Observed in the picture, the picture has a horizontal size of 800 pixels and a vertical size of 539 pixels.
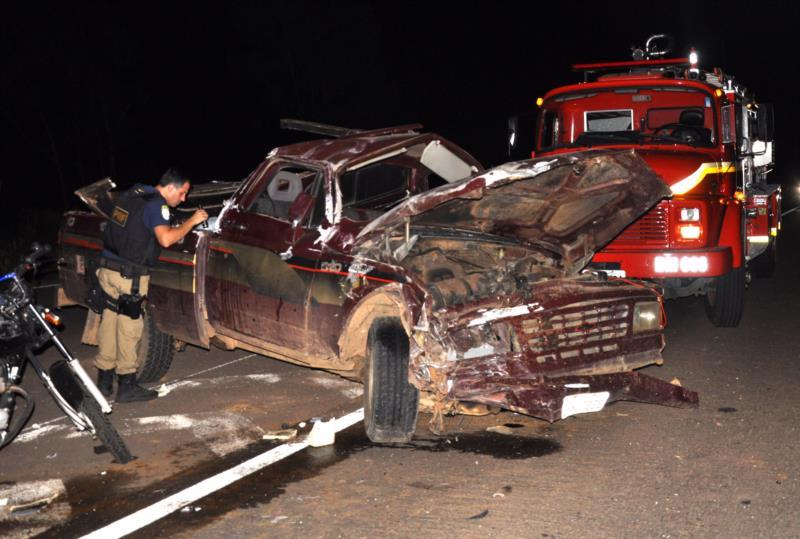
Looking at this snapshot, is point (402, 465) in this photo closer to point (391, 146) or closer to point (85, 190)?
point (391, 146)

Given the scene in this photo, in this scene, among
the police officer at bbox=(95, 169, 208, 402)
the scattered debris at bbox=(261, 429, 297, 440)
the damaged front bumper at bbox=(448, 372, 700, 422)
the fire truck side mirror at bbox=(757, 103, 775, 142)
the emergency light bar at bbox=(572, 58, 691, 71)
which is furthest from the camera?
the emergency light bar at bbox=(572, 58, 691, 71)

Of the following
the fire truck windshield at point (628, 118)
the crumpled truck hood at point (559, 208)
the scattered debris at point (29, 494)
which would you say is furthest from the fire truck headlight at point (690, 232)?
the scattered debris at point (29, 494)

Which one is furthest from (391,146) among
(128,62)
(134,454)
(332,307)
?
(128,62)

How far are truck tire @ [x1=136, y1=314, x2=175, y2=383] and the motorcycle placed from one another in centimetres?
167

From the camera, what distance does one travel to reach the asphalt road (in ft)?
14.8

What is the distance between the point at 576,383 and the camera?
5.59m

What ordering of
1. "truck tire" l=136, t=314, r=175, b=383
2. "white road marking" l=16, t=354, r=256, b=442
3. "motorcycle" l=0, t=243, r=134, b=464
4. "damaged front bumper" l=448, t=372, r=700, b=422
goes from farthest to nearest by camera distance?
"truck tire" l=136, t=314, r=175, b=383
"white road marking" l=16, t=354, r=256, b=442
"damaged front bumper" l=448, t=372, r=700, b=422
"motorcycle" l=0, t=243, r=134, b=464

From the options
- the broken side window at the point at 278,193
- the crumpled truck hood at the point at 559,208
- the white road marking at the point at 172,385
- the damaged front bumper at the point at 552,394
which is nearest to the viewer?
the damaged front bumper at the point at 552,394

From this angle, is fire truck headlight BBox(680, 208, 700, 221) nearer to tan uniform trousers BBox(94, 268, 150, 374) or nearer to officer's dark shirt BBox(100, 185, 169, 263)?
officer's dark shirt BBox(100, 185, 169, 263)

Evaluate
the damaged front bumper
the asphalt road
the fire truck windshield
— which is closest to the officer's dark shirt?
the asphalt road

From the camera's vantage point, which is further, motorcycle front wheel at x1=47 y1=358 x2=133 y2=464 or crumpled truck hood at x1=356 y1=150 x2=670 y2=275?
crumpled truck hood at x1=356 y1=150 x2=670 y2=275

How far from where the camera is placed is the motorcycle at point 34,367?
206 inches

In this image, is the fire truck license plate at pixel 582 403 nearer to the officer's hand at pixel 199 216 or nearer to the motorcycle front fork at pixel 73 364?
the motorcycle front fork at pixel 73 364

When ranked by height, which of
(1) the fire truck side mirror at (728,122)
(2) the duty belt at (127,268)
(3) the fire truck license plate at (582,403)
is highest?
(1) the fire truck side mirror at (728,122)
